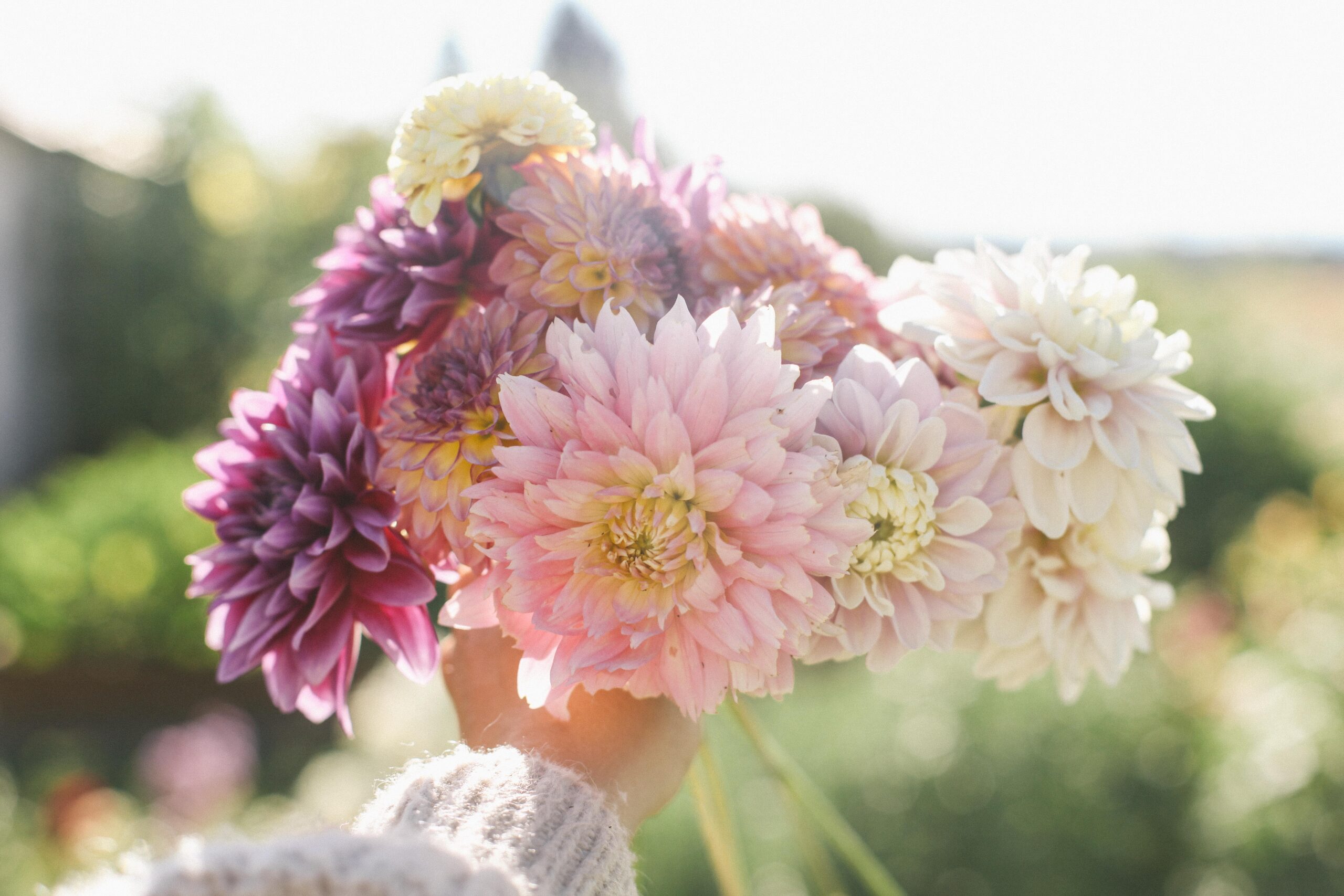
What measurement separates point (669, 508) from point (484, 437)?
14 centimetres

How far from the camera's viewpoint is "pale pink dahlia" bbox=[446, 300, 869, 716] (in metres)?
0.52

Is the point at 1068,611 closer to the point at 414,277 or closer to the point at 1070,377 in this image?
the point at 1070,377

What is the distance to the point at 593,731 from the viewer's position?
67cm

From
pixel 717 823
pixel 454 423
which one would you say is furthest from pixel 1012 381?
pixel 717 823

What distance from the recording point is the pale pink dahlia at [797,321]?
59 cm

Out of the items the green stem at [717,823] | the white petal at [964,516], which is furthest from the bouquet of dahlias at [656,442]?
the green stem at [717,823]

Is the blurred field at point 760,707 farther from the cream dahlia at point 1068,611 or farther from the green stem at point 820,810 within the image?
the cream dahlia at point 1068,611

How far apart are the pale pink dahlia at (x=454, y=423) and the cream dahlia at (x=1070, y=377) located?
0.28 m

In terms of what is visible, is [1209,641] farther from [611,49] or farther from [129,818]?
[611,49]

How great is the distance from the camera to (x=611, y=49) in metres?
13.4

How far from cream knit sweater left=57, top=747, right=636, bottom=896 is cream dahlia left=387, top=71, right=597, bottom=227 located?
1.26ft

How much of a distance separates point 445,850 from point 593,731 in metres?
0.20

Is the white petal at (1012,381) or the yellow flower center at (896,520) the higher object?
the white petal at (1012,381)

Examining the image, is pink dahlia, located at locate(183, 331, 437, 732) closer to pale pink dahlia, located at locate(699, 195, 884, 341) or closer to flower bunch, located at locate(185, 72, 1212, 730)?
flower bunch, located at locate(185, 72, 1212, 730)
